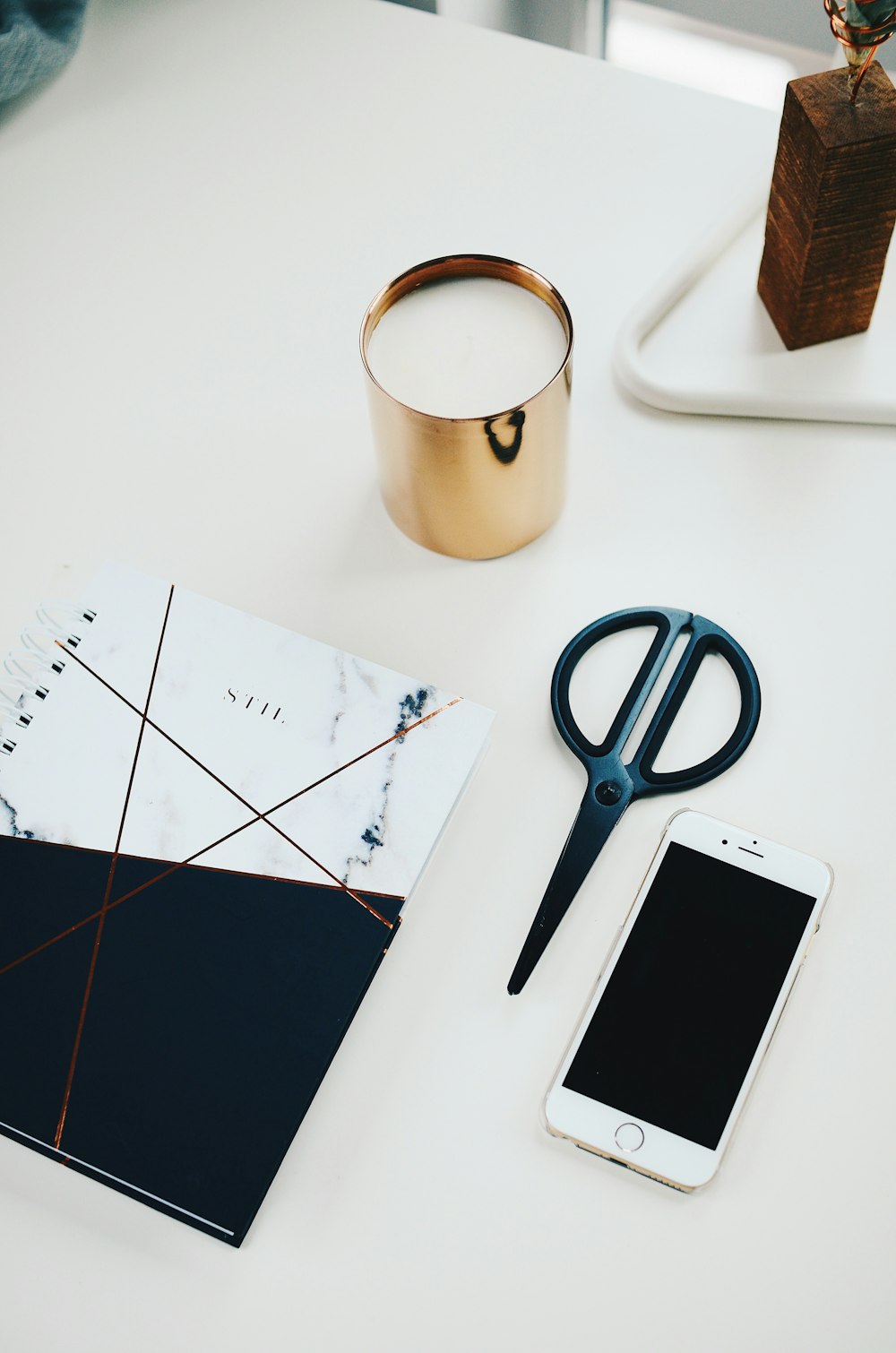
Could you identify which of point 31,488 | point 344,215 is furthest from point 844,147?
point 31,488

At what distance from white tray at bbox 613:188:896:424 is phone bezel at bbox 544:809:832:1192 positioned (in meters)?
0.22

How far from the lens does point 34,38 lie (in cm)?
67

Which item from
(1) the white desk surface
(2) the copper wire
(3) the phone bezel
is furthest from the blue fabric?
(3) the phone bezel

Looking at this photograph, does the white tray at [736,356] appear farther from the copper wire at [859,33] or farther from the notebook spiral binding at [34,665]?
the notebook spiral binding at [34,665]

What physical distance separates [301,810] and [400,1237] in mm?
172

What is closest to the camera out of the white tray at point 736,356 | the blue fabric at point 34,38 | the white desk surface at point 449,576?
the white desk surface at point 449,576

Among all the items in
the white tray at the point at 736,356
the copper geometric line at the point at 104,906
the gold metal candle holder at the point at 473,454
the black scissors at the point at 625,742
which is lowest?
the copper geometric line at the point at 104,906

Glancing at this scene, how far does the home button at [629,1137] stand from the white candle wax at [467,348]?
287mm

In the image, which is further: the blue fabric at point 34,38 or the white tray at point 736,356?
the blue fabric at point 34,38

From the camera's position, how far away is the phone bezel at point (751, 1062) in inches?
16.6

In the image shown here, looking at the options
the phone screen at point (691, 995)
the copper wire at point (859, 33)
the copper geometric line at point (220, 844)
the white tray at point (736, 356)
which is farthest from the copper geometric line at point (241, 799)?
the copper wire at point (859, 33)

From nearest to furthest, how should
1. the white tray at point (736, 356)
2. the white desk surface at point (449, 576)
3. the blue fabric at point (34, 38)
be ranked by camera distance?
the white desk surface at point (449, 576), the white tray at point (736, 356), the blue fabric at point (34, 38)

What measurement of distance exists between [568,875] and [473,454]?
180 mm

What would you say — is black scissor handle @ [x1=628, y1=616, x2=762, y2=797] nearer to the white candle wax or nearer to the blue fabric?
the white candle wax
